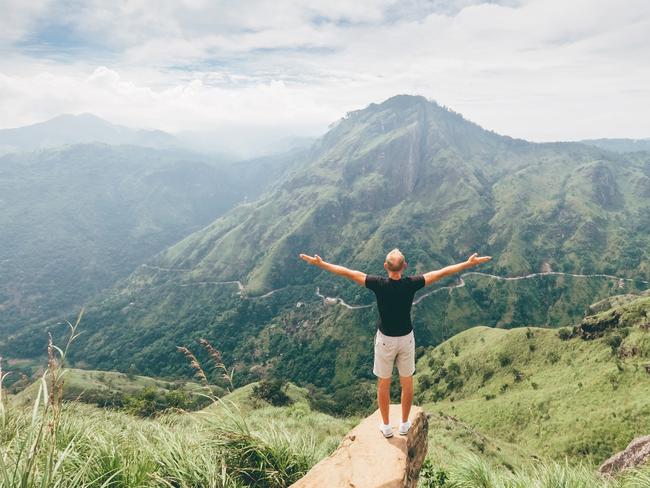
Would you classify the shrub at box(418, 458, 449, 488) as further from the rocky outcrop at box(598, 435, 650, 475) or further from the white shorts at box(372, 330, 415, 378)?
the rocky outcrop at box(598, 435, 650, 475)

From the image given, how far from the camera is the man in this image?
9680mm

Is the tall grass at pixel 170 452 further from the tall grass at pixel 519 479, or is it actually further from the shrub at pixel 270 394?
the shrub at pixel 270 394

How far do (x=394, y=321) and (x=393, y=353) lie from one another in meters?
0.94

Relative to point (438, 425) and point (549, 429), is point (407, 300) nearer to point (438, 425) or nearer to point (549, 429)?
point (438, 425)

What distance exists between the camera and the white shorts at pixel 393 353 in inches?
392

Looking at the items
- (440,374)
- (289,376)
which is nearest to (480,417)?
(440,374)

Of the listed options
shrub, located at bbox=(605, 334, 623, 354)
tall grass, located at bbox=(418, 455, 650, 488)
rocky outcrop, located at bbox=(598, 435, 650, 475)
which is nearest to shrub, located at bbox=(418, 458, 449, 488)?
tall grass, located at bbox=(418, 455, 650, 488)

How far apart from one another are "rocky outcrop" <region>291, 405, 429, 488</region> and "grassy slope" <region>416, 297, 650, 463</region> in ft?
102

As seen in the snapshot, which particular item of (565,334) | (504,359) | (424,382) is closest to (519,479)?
(565,334)

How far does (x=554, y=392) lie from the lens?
59.9m

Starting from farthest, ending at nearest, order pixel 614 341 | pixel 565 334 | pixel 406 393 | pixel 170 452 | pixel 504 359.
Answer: pixel 504 359 < pixel 565 334 < pixel 614 341 < pixel 406 393 < pixel 170 452

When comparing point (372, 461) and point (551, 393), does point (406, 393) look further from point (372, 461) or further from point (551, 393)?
point (551, 393)

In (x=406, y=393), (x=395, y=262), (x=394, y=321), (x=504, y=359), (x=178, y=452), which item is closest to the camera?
(x=178, y=452)

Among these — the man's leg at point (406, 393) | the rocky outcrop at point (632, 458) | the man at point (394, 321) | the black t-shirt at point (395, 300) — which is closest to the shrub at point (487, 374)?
the rocky outcrop at point (632, 458)
